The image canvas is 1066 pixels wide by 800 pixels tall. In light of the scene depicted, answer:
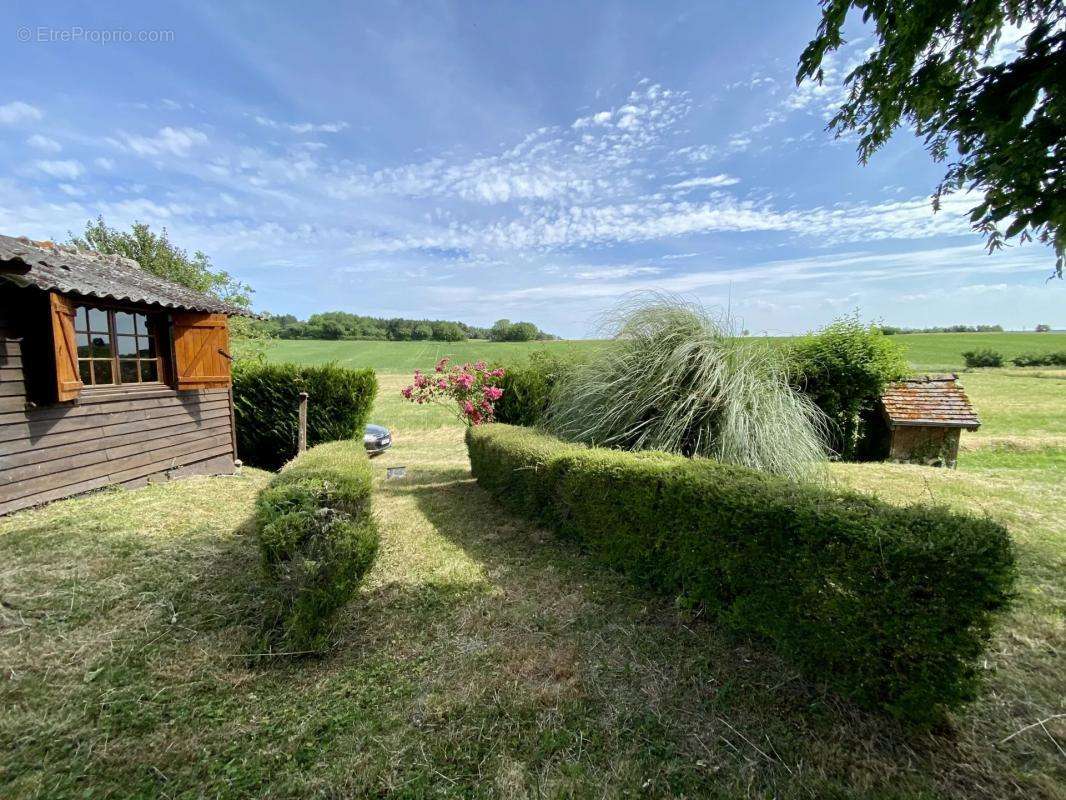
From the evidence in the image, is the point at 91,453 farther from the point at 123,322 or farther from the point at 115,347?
the point at 123,322

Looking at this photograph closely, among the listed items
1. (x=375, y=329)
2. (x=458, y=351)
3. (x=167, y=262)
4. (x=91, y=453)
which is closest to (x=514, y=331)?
(x=458, y=351)

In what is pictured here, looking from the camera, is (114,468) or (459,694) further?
(114,468)

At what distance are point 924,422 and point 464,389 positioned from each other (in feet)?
24.3

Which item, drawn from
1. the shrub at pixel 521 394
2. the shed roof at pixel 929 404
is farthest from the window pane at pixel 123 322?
the shed roof at pixel 929 404

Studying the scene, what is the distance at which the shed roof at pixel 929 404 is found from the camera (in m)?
6.76

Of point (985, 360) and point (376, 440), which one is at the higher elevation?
point (985, 360)

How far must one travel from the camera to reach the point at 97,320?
5.60 meters

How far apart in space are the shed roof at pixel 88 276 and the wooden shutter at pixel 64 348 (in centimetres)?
21

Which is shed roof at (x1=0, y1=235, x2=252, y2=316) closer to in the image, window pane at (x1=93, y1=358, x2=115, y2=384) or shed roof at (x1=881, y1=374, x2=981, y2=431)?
window pane at (x1=93, y1=358, x2=115, y2=384)

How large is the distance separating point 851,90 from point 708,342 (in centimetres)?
239

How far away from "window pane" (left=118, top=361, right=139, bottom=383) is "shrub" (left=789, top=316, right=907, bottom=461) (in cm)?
969

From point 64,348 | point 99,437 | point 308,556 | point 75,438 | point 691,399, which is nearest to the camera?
point 308,556

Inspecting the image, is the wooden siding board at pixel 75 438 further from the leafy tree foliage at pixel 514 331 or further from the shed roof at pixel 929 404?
the leafy tree foliage at pixel 514 331

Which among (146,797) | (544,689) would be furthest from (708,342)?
(146,797)
